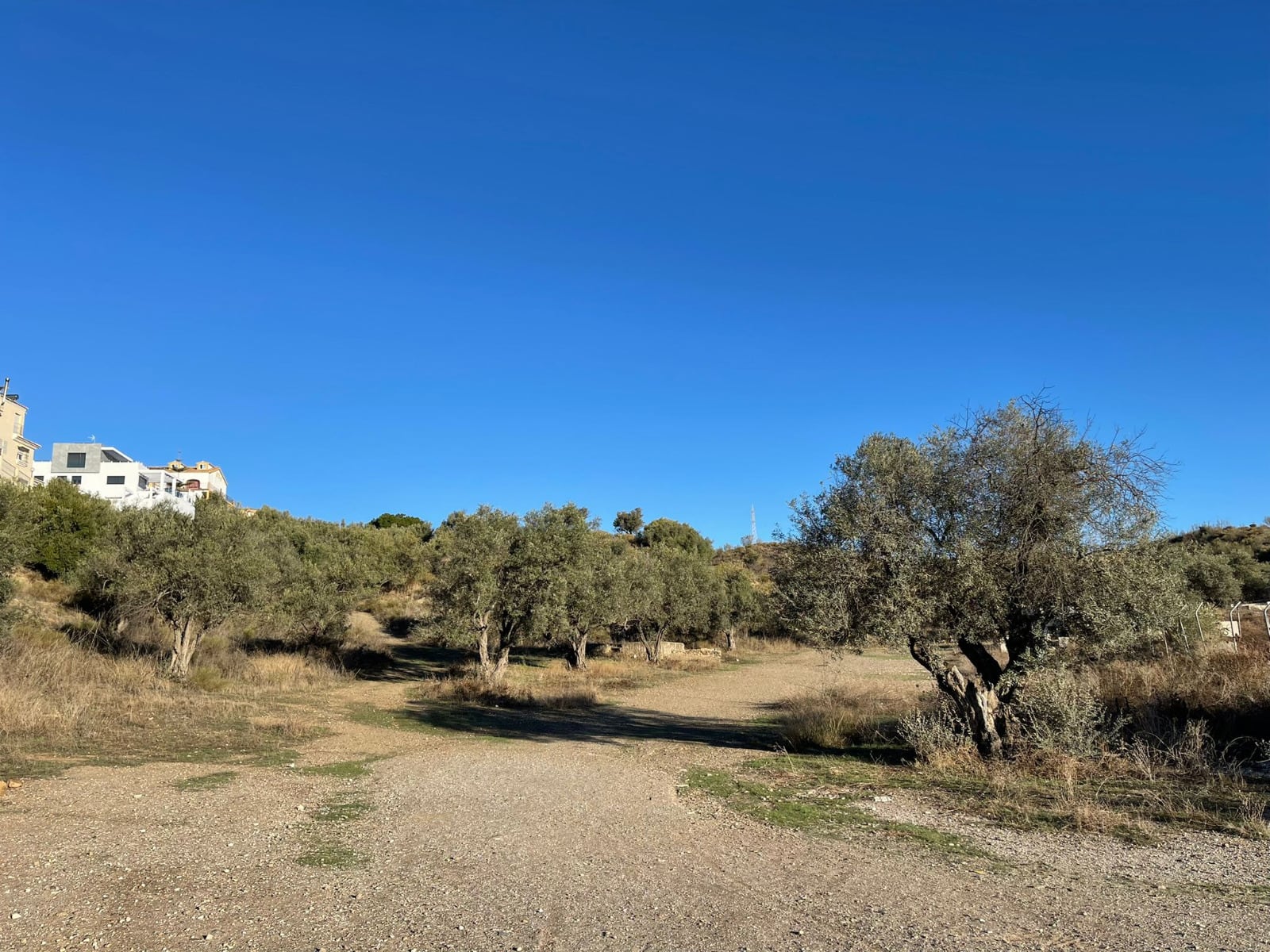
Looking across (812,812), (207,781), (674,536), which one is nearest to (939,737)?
(812,812)

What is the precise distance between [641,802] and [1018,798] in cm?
512

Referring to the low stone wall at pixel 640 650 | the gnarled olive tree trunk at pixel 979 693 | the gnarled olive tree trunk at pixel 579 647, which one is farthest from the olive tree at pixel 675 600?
the gnarled olive tree trunk at pixel 979 693

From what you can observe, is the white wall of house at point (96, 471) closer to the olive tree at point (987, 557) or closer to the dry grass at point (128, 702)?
the dry grass at point (128, 702)

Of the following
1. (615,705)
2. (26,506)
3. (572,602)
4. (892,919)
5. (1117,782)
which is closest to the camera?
(892,919)

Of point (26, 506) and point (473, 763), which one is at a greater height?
point (26, 506)

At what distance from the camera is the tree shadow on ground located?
57.3 feet

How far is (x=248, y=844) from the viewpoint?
7754 mm

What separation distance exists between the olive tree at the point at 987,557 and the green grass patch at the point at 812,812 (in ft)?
8.55

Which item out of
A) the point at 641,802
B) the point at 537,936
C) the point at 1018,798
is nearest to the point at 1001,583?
the point at 1018,798

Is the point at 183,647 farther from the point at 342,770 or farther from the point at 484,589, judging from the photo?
the point at 342,770

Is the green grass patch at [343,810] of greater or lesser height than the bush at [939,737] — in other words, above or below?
below

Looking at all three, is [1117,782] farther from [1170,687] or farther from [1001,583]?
[1170,687]

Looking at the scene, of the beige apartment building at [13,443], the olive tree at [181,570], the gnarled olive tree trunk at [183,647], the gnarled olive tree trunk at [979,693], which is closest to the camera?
the gnarled olive tree trunk at [979,693]

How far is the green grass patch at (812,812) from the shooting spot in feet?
27.9
